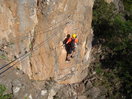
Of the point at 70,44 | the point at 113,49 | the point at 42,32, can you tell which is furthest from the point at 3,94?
the point at 113,49

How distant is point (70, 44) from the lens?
42.3 ft

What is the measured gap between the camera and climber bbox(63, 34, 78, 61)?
→ 12.7 meters

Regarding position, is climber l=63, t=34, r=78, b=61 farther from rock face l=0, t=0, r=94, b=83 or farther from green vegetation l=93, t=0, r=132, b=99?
green vegetation l=93, t=0, r=132, b=99

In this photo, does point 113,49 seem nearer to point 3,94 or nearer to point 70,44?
point 70,44

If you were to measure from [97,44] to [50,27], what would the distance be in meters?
7.40

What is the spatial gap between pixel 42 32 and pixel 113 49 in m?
7.94

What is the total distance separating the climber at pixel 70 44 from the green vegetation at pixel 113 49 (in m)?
4.43

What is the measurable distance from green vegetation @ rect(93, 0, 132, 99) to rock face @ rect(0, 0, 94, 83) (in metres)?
4.14

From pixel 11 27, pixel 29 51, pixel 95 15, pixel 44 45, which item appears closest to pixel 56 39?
pixel 44 45

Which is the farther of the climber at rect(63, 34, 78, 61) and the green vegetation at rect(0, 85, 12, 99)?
the climber at rect(63, 34, 78, 61)

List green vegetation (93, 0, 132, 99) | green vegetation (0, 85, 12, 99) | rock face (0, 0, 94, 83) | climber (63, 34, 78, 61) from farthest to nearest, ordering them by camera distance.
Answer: green vegetation (93, 0, 132, 99) → climber (63, 34, 78, 61) → rock face (0, 0, 94, 83) → green vegetation (0, 85, 12, 99)

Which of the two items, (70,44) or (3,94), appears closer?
(3,94)

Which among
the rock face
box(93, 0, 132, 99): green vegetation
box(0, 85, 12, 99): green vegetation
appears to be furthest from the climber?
box(93, 0, 132, 99): green vegetation

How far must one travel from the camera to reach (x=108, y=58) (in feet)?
60.7
